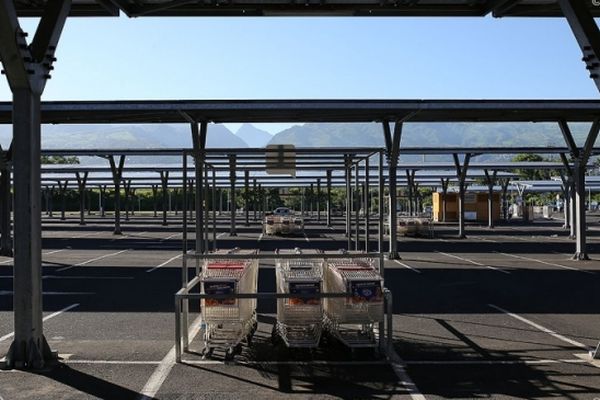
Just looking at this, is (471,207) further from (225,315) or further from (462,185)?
(225,315)

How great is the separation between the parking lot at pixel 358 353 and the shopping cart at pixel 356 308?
9.6 inches

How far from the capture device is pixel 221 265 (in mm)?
9312

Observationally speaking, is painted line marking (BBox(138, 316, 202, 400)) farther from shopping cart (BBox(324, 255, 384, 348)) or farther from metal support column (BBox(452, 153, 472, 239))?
metal support column (BBox(452, 153, 472, 239))

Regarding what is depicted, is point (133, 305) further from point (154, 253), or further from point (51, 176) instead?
point (51, 176)

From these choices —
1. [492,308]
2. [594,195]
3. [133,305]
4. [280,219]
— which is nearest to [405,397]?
[492,308]

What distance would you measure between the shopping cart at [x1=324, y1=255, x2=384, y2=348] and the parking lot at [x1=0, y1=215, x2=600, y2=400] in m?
0.24

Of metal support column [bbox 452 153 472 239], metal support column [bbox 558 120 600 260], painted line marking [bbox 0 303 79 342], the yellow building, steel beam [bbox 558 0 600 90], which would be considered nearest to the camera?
steel beam [bbox 558 0 600 90]

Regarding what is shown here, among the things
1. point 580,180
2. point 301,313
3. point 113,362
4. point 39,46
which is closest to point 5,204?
point 39,46

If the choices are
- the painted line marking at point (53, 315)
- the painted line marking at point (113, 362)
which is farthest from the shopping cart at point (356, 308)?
the painted line marking at point (53, 315)

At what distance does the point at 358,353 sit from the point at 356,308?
0.62 meters

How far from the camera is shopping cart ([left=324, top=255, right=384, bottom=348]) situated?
805 centimetres

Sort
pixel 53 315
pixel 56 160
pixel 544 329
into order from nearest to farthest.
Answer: pixel 544 329
pixel 53 315
pixel 56 160

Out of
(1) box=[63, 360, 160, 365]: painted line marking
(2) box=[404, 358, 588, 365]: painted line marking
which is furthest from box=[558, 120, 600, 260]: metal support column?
(1) box=[63, 360, 160, 365]: painted line marking

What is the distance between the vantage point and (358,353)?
8.30 metres
